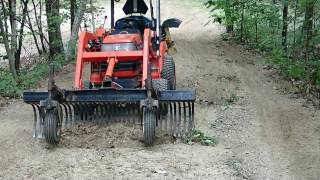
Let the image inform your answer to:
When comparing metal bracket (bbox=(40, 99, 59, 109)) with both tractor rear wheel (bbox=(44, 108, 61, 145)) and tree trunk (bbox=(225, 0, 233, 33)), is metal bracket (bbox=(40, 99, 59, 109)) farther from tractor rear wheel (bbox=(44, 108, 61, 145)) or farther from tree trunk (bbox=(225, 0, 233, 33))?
tree trunk (bbox=(225, 0, 233, 33))

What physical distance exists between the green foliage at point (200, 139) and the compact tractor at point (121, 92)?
4.7 inches

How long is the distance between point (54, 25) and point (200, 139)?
32.4 feet

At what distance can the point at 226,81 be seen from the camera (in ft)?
40.4

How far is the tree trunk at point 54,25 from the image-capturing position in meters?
15.6

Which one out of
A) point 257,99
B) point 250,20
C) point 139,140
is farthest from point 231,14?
point 139,140

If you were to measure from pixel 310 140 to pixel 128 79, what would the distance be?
2978mm

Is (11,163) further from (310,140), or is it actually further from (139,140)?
(310,140)

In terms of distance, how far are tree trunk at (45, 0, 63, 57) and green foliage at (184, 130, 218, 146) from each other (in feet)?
29.4

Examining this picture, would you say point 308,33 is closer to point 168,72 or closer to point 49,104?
point 168,72

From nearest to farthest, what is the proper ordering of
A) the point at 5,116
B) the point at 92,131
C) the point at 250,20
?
the point at 92,131 < the point at 5,116 < the point at 250,20

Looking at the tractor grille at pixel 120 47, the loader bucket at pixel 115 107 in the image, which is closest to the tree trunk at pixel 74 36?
the tractor grille at pixel 120 47

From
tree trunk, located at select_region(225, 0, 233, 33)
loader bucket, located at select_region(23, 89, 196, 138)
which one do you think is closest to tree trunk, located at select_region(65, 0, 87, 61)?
tree trunk, located at select_region(225, 0, 233, 33)

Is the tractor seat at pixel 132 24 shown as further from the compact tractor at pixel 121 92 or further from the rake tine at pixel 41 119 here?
the rake tine at pixel 41 119

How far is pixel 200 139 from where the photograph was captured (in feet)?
24.6
